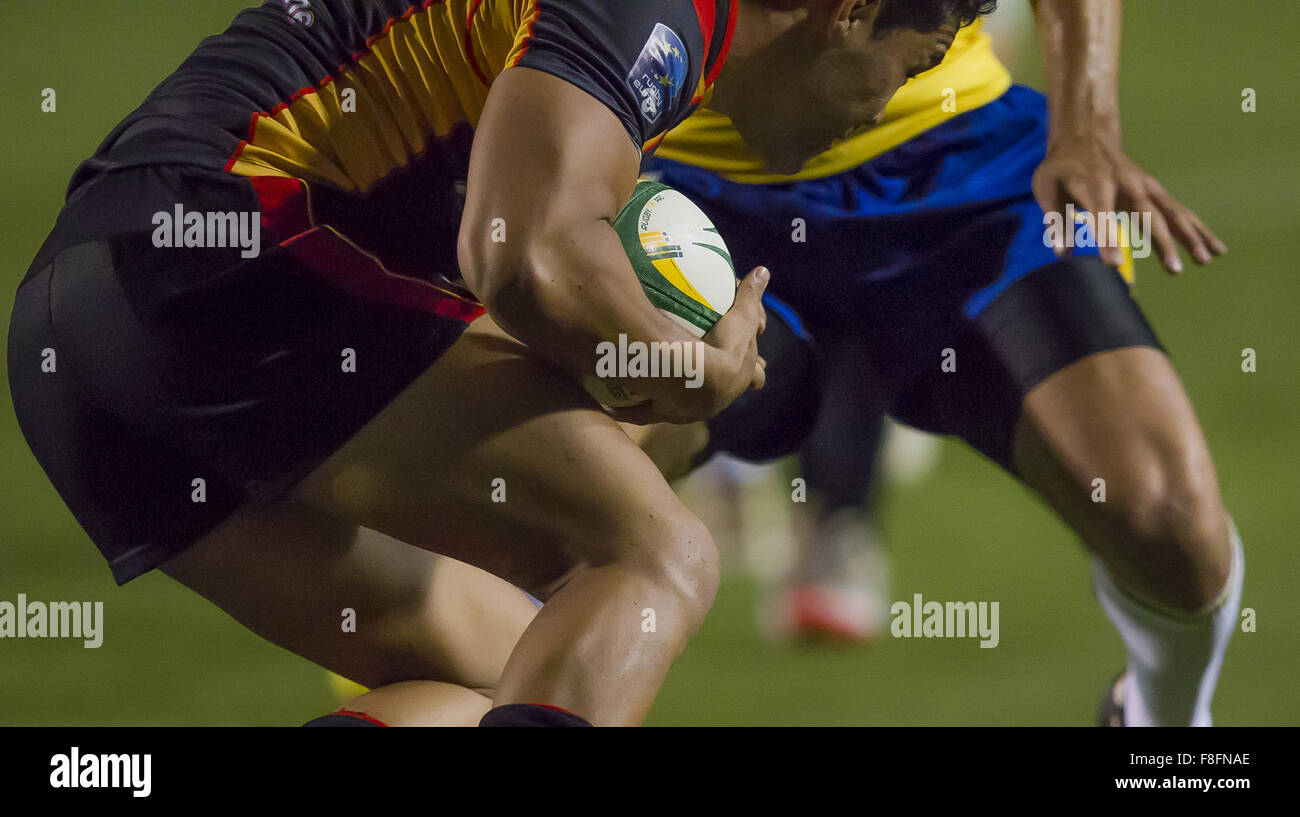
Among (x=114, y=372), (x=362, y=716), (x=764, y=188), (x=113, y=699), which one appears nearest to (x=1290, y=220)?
(x=764, y=188)

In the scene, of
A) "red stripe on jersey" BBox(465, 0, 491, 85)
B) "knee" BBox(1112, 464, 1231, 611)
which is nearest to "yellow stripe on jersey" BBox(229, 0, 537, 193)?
"red stripe on jersey" BBox(465, 0, 491, 85)

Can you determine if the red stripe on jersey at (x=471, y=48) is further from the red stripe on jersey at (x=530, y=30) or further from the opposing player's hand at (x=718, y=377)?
the opposing player's hand at (x=718, y=377)

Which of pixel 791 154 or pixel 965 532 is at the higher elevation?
pixel 791 154

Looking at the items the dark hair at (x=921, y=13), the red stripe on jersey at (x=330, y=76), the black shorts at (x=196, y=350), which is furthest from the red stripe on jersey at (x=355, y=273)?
the dark hair at (x=921, y=13)

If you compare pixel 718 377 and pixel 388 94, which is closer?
pixel 718 377

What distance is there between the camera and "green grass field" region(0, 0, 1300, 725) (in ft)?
5.16

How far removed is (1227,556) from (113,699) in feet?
4.54

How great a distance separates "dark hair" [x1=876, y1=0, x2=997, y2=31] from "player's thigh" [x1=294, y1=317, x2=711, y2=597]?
1.86 ft

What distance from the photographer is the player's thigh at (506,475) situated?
105 cm

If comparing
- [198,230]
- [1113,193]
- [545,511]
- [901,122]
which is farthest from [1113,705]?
[198,230]

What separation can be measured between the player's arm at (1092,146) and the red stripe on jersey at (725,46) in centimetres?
47

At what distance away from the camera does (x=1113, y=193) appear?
1522 millimetres

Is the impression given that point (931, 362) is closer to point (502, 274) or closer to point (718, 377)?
point (718, 377)

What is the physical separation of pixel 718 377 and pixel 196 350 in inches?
18.0
